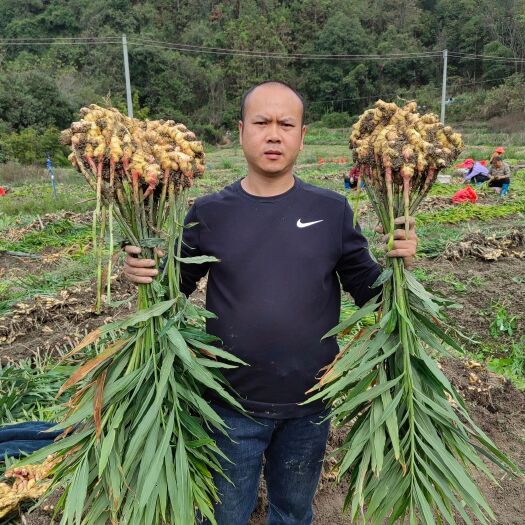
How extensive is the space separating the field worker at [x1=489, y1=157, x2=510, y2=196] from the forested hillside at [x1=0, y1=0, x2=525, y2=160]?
81.8 feet

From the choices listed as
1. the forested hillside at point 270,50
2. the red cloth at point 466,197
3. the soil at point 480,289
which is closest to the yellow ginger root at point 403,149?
the soil at point 480,289

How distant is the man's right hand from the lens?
5.38ft

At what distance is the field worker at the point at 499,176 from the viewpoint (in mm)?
11117

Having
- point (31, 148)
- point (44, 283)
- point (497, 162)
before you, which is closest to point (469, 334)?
point (44, 283)

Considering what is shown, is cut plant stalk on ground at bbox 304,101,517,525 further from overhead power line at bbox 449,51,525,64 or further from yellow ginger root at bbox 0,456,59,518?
overhead power line at bbox 449,51,525,64

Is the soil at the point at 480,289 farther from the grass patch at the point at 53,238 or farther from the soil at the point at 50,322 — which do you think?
the grass patch at the point at 53,238

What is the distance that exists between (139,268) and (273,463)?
0.94m

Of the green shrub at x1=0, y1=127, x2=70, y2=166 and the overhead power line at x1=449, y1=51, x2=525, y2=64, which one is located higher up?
the overhead power line at x1=449, y1=51, x2=525, y2=64

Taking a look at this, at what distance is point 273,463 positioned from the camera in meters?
1.99

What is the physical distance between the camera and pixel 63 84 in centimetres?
3198

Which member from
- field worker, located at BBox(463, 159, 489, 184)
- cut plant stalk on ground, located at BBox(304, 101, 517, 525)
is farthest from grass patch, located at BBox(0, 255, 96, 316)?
field worker, located at BBox(463, 159, 489, 184)

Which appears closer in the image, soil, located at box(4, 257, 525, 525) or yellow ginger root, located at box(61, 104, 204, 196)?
yellow ginger root, located at box(61, 104, 204, 196)

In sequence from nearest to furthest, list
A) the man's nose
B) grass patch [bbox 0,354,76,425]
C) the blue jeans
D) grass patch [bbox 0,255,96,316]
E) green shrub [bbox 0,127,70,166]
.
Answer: the man's nose < the blue jeans < grass patch [bbox 0,354,76,425] < grass patch [bbox 0,255,96,316] < green shrub [bbox 0,127,70,166]

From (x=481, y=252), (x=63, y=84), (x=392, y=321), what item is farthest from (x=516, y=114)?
(x=392, y=321)
